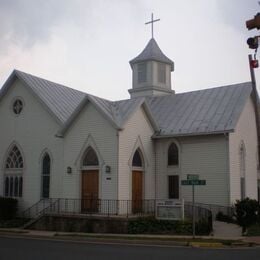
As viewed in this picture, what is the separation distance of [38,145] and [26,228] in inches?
254

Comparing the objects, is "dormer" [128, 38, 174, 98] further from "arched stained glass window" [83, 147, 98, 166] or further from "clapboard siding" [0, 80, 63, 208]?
"arched stained glass window" [83, 147, 98, 166]

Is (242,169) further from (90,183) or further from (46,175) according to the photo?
(46,175)

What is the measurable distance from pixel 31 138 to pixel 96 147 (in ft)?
19.1

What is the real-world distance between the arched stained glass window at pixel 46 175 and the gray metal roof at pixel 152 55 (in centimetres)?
1368

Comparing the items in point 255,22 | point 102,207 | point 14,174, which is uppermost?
point 255,22

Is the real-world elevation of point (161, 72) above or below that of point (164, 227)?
above

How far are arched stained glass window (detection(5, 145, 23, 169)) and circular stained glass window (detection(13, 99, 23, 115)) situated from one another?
2.36 metres

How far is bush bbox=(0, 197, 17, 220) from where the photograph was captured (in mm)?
29125

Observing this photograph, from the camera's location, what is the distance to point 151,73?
39.8 meters

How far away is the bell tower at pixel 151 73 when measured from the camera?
3919 centimetres

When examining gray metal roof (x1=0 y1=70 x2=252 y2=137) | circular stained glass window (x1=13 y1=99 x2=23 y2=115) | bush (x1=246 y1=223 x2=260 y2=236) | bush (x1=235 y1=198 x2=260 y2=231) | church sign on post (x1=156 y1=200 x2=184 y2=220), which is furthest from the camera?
circular stained glass window (x1=13 y1=99 x2=23 y2=115)

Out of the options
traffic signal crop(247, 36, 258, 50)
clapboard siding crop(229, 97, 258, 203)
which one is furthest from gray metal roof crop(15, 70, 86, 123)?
traffic signal crop(247, 36, 258, 50)

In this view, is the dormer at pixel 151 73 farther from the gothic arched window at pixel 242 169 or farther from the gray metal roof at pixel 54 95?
the gothic arched window at pixel 242 169

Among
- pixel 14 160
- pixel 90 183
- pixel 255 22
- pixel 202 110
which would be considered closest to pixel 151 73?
pixel 202 110
